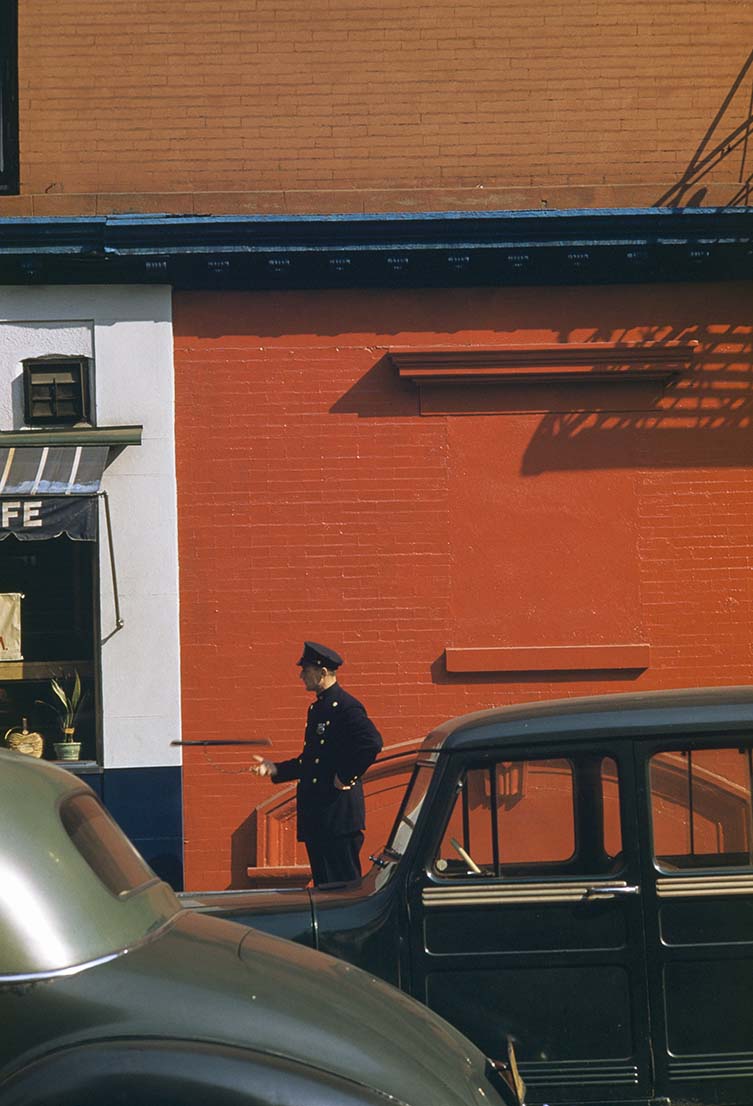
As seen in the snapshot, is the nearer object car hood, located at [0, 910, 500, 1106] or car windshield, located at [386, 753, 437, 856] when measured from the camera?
car hood, located at [0, 910, 500, 1106]

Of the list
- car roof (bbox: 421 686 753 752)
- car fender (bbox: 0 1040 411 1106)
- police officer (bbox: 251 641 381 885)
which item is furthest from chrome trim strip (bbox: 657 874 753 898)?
police officer (bbox: 251 641 381 885)

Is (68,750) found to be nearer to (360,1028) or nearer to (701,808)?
(701,808)

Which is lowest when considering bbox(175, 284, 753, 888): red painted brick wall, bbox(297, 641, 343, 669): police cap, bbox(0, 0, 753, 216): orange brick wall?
bbox(297, 641, 343, 669): police cap

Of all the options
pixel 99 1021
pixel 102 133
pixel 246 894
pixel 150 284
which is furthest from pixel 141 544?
pixel 99 1021

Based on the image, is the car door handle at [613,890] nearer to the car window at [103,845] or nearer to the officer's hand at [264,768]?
the car window at [103,845]

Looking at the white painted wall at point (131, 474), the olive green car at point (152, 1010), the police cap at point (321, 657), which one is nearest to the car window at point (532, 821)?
the olive green car at point (152, 1010)

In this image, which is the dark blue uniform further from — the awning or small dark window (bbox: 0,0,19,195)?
small dark window (bbox: 0,0,19,195)

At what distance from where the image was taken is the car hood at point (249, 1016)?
3.10m

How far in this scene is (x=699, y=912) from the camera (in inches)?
183

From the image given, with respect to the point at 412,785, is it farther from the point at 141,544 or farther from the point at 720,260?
the point at 720,260

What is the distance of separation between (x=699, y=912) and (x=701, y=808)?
1.24 ft

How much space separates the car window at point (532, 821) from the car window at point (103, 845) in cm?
127

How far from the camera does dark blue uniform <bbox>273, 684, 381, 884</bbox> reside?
7379 millimetres

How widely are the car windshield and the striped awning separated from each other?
16.6 feet
